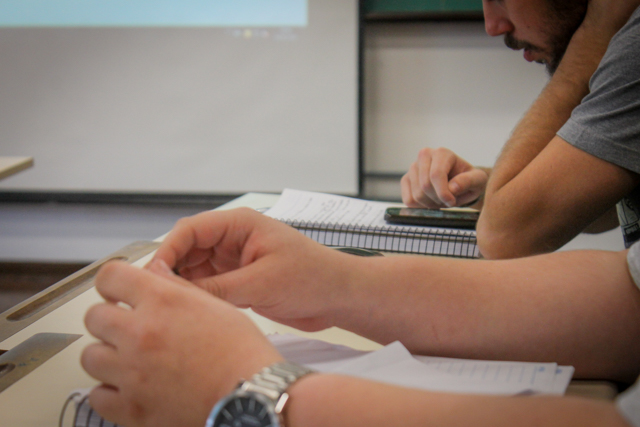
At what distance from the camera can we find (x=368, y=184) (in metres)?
2.26

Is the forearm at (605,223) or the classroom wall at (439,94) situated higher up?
the classroom wall at (439,94)

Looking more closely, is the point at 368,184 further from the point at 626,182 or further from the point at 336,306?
the point at 336,306

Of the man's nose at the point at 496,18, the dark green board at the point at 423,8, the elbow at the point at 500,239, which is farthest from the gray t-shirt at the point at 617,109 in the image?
the dark green board at the point at 423,8

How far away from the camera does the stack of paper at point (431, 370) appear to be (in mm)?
410

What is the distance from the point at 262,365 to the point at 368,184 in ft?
6.34

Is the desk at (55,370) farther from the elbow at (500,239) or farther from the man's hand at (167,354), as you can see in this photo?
the elbow at (500,239)

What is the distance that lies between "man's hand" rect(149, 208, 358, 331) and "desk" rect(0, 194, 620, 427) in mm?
79

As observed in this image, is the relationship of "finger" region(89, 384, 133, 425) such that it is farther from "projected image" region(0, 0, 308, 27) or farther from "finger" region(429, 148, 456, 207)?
"projected image" region(0, 0, 308, 27)

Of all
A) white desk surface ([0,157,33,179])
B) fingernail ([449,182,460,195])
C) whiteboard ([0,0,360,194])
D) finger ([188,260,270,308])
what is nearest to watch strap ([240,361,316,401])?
finger ([188,260,270,308])

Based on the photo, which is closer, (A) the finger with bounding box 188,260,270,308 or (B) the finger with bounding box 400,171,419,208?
(A) the finger with bounding box 188,260,270,308

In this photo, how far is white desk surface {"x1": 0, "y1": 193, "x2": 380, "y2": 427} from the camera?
0.43 metres

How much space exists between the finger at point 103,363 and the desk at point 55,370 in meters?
0.09

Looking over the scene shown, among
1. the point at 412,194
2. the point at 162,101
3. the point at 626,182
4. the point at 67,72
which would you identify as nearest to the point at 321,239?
the point at 412,194

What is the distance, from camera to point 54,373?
0.49m
